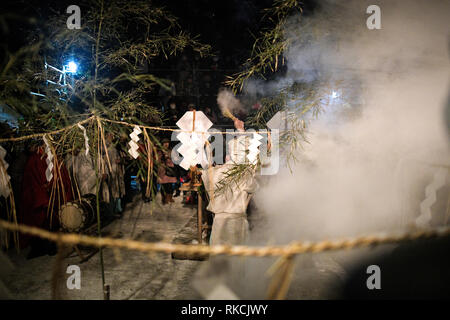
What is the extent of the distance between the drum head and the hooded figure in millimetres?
2300

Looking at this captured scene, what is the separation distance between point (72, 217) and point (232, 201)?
2.79 m

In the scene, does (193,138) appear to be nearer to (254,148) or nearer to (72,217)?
(254,148)

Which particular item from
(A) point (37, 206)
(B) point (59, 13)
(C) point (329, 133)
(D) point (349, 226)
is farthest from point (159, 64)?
(D) point (349, 226)

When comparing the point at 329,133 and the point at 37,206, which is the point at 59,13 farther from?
the point at 329,133

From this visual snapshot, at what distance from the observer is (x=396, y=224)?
12.6ft

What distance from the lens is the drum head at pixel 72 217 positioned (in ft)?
14.2

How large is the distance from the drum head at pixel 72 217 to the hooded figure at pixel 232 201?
7.55 ft

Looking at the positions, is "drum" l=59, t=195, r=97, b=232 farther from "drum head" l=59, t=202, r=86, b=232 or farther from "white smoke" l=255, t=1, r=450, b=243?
"white smoke" l=255, t=1, r=450, b=243

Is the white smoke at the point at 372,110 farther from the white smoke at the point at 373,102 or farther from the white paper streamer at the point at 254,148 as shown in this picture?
the white paper streamer at the point at 254,148

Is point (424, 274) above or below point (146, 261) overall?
above

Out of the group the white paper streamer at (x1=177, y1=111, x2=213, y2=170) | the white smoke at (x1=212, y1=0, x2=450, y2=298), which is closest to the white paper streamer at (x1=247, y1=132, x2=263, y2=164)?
the white paper streamer at (x1=177, y1=111, x2=213, y2=170)

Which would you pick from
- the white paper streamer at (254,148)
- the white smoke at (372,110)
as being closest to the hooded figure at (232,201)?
the white paper streamer at (254,148)

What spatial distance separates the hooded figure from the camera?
393 centimetres
